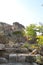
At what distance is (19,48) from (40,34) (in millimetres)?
3144

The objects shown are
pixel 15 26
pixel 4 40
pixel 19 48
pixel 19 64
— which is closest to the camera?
pixel 19 64

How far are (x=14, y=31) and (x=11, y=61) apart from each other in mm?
5437

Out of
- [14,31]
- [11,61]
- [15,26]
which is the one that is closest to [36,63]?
[11,61]

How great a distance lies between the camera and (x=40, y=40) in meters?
7.77

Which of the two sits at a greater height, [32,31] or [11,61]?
[32,31]

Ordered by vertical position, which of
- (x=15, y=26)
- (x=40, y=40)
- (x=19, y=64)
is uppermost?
(x=15, y=26)

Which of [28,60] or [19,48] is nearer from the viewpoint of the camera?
[28,60]

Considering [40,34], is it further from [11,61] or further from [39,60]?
[11,61]

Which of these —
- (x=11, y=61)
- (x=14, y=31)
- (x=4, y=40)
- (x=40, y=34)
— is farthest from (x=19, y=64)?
(x=14, y=31)

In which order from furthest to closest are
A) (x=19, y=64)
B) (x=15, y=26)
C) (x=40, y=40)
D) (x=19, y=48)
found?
(x=15, y=26) < (x=19, y=48) < (x=19, y=64) < (x=40, y=40)

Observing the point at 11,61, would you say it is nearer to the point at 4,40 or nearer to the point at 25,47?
the point at 25,47

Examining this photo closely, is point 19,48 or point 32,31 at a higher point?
point 32,31

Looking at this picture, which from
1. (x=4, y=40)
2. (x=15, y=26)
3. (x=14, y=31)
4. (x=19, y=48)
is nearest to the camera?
(x=19, y=48)

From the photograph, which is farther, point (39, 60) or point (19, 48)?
point (19, 48)
